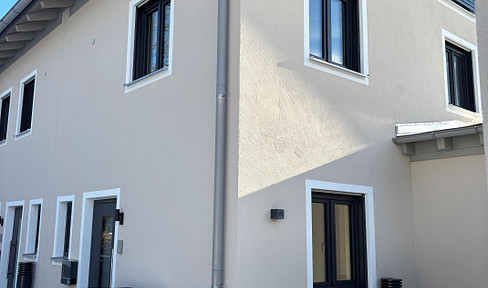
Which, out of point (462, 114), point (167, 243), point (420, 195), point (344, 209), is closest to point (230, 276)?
point (167, 243)

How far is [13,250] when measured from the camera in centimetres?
1098

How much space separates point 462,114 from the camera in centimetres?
951

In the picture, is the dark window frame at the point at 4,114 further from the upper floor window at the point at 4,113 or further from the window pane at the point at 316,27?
the window pane at the point at 316,27

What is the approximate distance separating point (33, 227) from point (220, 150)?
6336 mm

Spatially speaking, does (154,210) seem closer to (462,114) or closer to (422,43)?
(422,43)

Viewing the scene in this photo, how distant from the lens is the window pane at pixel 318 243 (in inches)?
253

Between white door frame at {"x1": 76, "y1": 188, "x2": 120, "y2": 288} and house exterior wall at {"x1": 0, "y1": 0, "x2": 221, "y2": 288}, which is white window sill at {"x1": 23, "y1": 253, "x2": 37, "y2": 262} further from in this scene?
white door frame at {"x1": 76, "y1": 188, "x2": 120, "y2": 288}

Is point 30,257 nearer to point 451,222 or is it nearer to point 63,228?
point 63,228

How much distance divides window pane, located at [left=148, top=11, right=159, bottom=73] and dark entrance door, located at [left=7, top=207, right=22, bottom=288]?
5.74 m

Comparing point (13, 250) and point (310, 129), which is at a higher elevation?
point (310, 129)

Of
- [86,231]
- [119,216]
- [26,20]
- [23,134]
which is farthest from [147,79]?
[23,134]

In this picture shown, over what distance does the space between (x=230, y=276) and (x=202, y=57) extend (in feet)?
8.80

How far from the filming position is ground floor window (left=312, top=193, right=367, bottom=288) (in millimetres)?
6496

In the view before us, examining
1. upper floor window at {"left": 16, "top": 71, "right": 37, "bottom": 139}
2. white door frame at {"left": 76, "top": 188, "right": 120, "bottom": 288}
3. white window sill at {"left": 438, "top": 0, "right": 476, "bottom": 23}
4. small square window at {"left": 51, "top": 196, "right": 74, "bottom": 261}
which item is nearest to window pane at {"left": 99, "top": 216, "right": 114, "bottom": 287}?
white door frame at {"left": 76, "top": 188, "right": 120, "bottom": 288}
